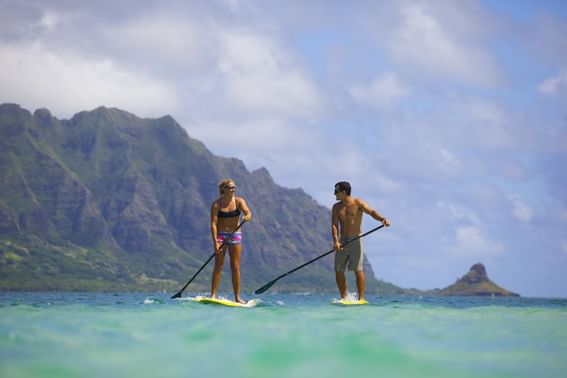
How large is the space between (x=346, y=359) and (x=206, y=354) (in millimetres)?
1712

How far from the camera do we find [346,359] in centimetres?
888

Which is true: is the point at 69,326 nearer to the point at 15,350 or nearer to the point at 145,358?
the point at 15,350

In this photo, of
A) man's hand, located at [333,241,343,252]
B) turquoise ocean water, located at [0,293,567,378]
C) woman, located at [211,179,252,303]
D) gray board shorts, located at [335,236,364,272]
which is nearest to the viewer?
turquoise ocean water, located at [0,293,567,378]

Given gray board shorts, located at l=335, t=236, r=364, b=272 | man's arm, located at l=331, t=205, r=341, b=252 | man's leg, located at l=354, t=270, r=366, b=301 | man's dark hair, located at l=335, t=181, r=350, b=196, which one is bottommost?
man's leg, located at l=354, t=270, r=366, b=301

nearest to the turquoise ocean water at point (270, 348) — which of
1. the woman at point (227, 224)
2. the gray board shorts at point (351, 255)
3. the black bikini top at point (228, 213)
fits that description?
the woman at point (227, 224)

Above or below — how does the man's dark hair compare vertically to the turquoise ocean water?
above

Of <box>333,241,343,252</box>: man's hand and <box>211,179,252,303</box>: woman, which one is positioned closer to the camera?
<box>211,179,252,303</box>: woman

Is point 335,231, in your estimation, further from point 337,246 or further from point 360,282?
point 360,282

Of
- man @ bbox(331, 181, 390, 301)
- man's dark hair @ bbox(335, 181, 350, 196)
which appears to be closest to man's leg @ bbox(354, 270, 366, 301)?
man @ bbox(331, 181, 390, 301)

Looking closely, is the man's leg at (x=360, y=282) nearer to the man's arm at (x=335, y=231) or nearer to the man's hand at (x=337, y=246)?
the man's hand at (x=337, y=246)

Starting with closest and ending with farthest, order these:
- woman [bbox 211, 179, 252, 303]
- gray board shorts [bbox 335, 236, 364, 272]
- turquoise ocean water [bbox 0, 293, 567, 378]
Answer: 1. turquoise ocean water [bbox 0, 293, 567, 378]
2. woman [bbox 211, 179, 252, 303]
3. gray board shorts [bbox 335, 236, 364, 272]

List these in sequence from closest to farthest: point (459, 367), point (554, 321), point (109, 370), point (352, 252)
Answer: point (109, 370), point (459, 367), point (554, 321), point (352, 252)

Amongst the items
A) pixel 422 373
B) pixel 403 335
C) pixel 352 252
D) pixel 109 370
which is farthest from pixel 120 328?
pixel 352 252

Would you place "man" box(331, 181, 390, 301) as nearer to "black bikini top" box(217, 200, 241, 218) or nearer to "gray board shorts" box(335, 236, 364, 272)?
"gray board shorts" box(335, 236, 364, 272)
